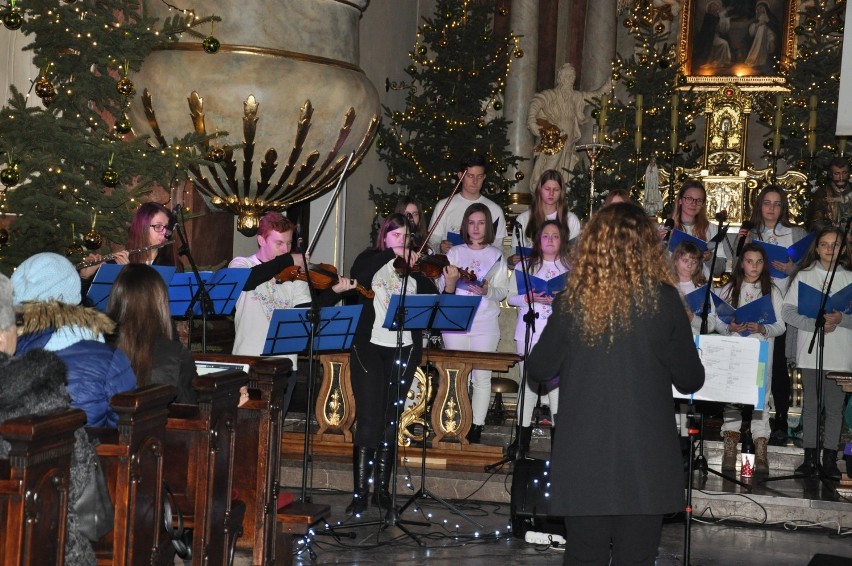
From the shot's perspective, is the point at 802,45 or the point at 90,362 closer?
the point at 90,362

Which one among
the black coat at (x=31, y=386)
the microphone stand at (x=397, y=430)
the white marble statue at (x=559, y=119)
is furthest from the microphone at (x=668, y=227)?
the white marble statue at (x=559, y=119)

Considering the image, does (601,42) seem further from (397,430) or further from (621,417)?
(621,417)

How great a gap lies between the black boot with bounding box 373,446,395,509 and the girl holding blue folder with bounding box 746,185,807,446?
10.1ft

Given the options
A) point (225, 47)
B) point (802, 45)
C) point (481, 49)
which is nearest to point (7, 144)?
point (225, 47)

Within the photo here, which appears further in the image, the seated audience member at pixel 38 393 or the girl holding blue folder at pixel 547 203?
the girl holding blue folder at pixel 547 203

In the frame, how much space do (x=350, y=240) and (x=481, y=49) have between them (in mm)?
2513

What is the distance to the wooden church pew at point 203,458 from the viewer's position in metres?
4.61

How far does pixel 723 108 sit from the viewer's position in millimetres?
13398

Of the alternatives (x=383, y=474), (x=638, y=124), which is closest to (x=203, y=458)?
(x=383, y=474)

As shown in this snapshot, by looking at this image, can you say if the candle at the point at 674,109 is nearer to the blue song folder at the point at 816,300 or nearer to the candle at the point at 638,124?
the candle at the point at 638,124

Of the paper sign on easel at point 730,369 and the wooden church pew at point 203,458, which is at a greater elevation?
the paper sign on easel at point 730,369

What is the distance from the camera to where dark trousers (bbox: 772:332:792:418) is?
8.59 metres

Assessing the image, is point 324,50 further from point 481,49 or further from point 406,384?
point 481,49

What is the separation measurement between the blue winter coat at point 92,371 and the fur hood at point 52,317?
1.2 inches
